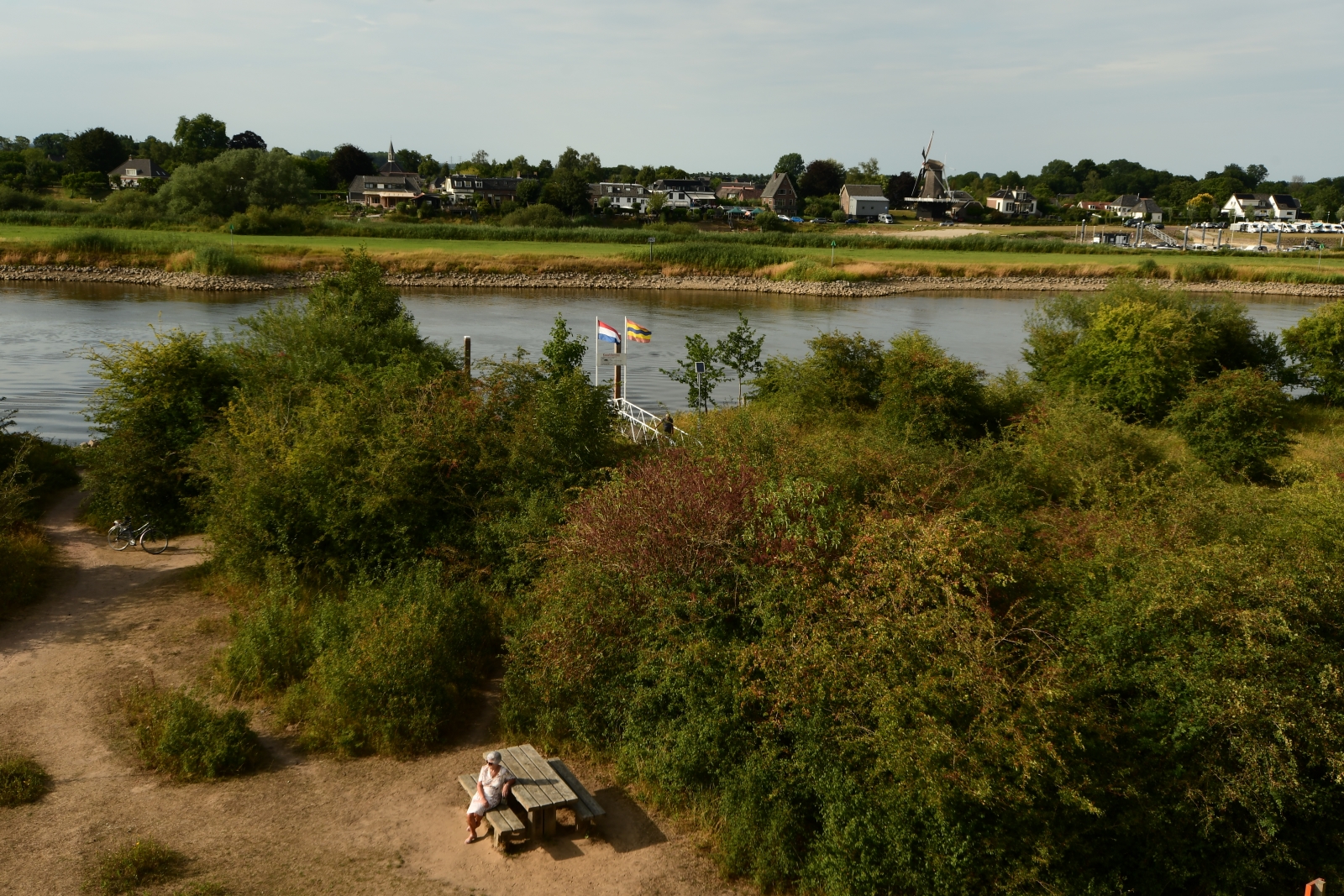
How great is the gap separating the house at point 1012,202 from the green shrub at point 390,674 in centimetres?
14093

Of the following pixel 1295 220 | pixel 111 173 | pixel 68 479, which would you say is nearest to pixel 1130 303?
pixel 68 479

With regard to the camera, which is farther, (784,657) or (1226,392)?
(1226,392)

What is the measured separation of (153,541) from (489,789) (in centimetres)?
1152

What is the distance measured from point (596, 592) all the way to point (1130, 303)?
73.8ft

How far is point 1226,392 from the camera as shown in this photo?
927 inches

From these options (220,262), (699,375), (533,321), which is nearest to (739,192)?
(220,262)

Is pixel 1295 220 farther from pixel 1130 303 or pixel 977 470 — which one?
pixel 977 470

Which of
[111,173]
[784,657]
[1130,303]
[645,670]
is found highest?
[111,173]

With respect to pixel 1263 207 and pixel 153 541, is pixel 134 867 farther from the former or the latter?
pixel 1263 207

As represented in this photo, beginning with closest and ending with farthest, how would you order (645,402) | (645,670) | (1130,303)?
(645,670) < (1130,303) < (645,402)

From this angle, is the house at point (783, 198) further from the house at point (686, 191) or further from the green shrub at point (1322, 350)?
the green shrub at point (1322, 350)

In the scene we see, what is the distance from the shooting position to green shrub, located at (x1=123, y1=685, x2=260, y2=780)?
10.5 metres

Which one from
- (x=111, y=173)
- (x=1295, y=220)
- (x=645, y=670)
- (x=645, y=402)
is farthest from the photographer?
(x=1295, y=220)

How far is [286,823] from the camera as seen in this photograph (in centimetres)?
976
